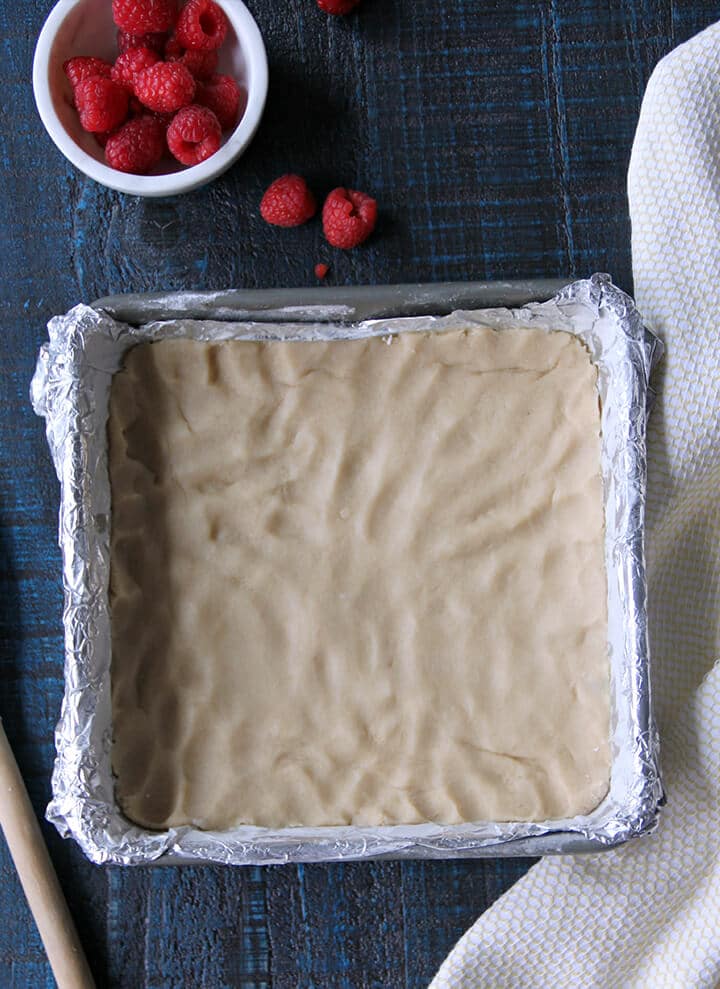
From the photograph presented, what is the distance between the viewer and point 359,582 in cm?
100

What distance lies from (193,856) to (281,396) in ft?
1.45

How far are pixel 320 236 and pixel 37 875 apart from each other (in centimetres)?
74

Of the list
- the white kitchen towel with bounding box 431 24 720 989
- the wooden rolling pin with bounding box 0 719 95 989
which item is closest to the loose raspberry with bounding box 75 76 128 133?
the white kitchen towel with bounding box 431 24 720 989

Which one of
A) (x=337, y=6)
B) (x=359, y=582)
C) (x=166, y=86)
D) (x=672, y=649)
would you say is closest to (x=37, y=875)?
(x=359, y=582)

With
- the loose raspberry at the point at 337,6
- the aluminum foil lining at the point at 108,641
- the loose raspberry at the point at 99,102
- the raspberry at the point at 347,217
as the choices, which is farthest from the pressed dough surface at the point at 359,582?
the loose raspberry at the point at 337,6

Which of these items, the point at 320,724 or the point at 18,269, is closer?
the point at 320,724

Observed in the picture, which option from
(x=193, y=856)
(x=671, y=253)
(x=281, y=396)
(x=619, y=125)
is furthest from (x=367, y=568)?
(x=619, y=125)

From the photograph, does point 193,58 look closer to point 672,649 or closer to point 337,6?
point 337,6

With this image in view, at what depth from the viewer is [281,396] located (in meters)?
1.01

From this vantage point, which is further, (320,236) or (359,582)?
(320,236)

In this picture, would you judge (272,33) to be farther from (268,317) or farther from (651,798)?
(651,798)

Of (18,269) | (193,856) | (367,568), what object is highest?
(18,269)

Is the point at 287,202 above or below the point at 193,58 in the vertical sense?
below

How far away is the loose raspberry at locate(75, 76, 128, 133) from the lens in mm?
1015
